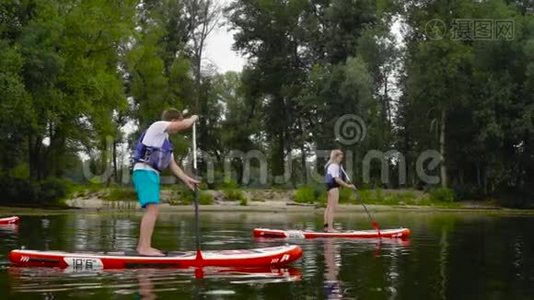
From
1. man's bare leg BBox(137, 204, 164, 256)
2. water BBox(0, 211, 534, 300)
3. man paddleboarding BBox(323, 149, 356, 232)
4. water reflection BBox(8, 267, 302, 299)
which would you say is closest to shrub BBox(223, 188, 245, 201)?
man paddleboarding BBox(323, 149, 356, 232)

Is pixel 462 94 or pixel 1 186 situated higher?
pixel 462 94

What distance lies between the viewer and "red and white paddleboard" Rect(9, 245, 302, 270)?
32.9 feet

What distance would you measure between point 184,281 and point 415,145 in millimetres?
45844

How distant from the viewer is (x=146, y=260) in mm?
10055

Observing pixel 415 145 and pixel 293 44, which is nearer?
pixel 415 145

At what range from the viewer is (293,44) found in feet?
201

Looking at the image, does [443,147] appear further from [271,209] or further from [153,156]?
[153,156]

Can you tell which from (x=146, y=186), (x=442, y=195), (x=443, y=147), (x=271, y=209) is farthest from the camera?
(x=443, y=147)

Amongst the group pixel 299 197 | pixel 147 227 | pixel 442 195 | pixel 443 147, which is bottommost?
pixel 147 227

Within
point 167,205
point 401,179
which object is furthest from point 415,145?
point 167,205

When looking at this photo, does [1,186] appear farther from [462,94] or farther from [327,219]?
[462,94]

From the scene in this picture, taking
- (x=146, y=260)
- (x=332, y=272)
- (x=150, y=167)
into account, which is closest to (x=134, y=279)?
(x=146, y=260)

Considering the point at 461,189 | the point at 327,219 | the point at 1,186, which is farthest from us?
the point at 461,189

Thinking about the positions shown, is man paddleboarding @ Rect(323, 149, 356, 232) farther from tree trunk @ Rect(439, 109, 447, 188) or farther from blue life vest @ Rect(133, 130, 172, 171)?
tree trunk @ Rect(439, 109, 447, 188)
